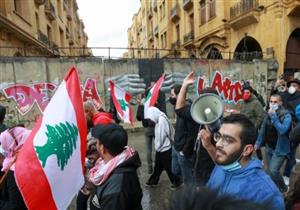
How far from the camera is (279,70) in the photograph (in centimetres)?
1591

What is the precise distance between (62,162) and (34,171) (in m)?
0.21

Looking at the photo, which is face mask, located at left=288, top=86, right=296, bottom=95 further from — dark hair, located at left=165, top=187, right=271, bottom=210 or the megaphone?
dark hair, located at left=165, top=187, right=271, bottom=210

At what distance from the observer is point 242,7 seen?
18.3 metres

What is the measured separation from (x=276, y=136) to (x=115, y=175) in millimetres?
3458

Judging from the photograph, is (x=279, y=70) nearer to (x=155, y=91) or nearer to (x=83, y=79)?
(x=83, y=79)

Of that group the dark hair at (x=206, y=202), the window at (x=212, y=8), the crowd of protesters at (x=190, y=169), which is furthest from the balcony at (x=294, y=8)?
the dark hair at (x=206, y=202)

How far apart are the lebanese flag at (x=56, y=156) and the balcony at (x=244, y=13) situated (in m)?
16.2

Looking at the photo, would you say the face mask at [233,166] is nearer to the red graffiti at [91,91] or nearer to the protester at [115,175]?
the protester at [115,175]

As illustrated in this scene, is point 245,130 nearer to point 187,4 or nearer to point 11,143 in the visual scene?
point 11,143

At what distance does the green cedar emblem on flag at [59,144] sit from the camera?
2.42 m

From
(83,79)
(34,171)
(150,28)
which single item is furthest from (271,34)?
(150,28)

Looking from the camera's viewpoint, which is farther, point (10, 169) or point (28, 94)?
point (28, 94)

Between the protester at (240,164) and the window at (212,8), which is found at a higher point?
the window at (212,8)

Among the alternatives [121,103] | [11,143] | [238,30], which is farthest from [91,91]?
[238,30]
